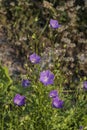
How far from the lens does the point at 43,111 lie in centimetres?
308

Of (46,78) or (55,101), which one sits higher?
(46,78)

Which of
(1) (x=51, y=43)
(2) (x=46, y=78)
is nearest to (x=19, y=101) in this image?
(2) (x=46, y=78)

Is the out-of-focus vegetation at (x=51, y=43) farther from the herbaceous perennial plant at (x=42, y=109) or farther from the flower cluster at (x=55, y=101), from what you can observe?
the flower cluster at (x=55, y=101)

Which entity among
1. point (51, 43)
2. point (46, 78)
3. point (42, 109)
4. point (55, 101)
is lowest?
point (51, 43)

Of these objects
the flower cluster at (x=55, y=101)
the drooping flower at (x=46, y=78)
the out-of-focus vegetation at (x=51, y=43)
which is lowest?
the out-of-focus vegetation at (x=51, y=43)

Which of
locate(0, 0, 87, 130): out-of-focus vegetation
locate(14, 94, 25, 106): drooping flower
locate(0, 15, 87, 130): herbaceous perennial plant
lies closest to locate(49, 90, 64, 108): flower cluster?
locate(0, 15, 87, 130): herbaceous perennial plant

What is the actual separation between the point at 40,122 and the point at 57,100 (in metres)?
0.28

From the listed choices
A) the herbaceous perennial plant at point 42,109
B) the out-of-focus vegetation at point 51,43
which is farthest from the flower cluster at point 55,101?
the out-of-focus vegetation at point 51,43

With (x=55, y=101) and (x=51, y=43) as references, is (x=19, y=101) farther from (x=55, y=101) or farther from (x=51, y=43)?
(x=51, y=43)

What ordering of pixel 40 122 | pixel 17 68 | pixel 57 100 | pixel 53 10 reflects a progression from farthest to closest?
pixel 53 10 < pixel 17 68 < pixel 40 122 < pixel 57 100

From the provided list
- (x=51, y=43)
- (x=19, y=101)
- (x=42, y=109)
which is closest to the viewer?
(x=19, y=101)

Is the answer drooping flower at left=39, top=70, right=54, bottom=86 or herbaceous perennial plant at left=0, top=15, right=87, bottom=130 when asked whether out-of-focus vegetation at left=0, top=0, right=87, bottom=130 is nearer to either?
herbaceous perennial plant at left=0, top=15, right=87, bottom=130

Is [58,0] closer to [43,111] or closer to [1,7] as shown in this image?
[1,7]

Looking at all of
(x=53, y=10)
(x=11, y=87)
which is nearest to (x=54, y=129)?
(x=11, y=87)
